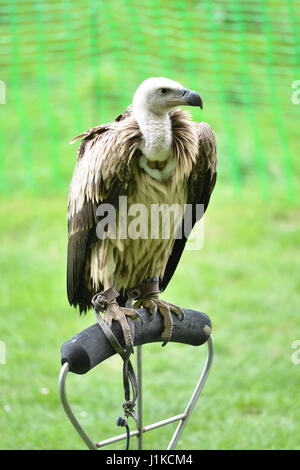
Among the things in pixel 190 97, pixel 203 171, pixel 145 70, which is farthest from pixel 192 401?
pixel 145 70

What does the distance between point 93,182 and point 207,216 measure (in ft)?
13.8

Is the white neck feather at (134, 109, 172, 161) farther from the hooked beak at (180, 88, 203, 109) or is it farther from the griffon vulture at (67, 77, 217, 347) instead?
the hooked beak at (180, 88, 203, 109)

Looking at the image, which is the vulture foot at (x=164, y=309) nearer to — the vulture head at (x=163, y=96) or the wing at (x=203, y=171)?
the wing at (x=203, y=171)

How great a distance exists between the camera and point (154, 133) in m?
2.75

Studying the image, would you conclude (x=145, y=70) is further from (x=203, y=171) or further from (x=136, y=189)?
(x=136, y=189)

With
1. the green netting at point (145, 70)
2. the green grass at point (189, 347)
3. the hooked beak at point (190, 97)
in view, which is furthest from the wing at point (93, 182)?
the green netting at point (145, 70)

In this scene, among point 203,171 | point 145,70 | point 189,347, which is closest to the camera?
point 203,171

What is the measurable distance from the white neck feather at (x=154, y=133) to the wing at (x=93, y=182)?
0.14 ft

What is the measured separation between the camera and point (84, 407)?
4.73 meters

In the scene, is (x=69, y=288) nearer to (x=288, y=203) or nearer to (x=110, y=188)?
(x=110, y=188)

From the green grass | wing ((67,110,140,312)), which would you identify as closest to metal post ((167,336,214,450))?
wing ((67,110,140,312))

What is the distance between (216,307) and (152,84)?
11.2ft

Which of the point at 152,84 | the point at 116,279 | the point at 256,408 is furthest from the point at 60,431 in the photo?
the point at 152,84

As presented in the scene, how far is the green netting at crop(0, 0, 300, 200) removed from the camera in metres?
8.00
